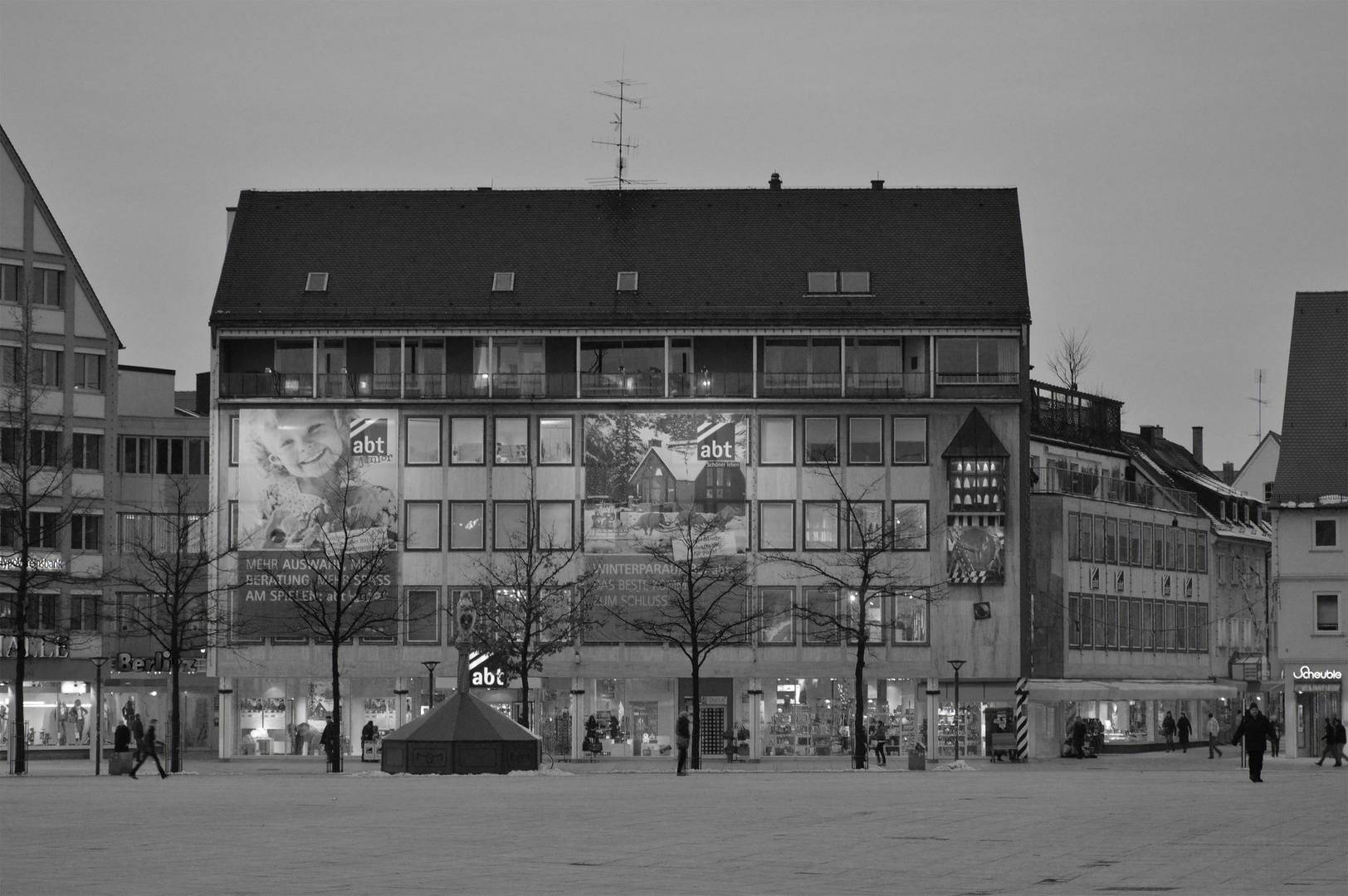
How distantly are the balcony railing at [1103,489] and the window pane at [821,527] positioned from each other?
10.8 metres

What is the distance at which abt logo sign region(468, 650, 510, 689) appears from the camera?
81125 millimetres

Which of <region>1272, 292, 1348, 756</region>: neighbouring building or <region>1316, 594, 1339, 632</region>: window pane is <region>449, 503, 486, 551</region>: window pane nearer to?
<region>1272, 292, 1348, 756</region>: neighbouring building

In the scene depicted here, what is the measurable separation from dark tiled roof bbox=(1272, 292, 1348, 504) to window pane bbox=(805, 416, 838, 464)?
603 inches

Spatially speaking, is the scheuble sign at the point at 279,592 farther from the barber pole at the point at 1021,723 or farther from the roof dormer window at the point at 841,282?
the barber pole at the point at 1021,723

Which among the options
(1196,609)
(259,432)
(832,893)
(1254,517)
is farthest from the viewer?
(1254,517)

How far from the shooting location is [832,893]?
69.9 ft

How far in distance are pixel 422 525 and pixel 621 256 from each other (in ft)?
40.4

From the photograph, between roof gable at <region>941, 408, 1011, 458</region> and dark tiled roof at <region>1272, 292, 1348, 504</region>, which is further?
roof gable at <region>941, 408, 1011, 458</region>

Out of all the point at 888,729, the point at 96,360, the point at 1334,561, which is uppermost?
the point at 96,360

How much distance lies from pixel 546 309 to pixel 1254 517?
52.0 meters

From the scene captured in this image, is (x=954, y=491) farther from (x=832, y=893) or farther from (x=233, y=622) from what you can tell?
(x=832, y=893)

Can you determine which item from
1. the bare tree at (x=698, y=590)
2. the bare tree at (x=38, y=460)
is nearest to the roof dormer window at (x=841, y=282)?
the bare tree at (x=698, y=590)

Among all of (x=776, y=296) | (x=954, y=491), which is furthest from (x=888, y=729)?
(x=776, y=296)

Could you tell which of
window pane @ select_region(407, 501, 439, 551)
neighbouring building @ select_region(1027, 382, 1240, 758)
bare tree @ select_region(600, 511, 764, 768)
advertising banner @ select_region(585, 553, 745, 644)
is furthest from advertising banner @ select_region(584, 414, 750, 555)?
neighbouring building @ select_region(1027, 382, 1240, 758)
